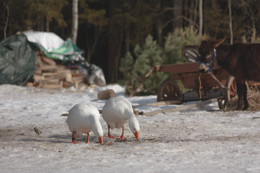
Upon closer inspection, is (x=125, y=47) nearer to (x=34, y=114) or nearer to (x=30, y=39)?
(x=30, y=39)

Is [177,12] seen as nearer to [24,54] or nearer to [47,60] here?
[47,60]

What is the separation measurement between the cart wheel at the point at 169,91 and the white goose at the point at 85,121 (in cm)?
473

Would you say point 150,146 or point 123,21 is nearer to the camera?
point 150,146

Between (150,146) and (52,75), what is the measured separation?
39.7 ft

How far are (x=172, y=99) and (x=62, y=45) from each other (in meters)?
8.59

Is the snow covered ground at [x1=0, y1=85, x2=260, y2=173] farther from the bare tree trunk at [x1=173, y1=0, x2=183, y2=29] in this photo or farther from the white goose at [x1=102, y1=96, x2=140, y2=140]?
the bare tree trunk at [x1=173, y1=0, x2=183, y2=29]

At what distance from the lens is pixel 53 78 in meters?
16.5

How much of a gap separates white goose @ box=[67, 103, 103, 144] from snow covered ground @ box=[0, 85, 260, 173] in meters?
0.19

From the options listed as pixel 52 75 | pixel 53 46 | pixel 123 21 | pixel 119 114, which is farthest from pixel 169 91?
pixel 123 21

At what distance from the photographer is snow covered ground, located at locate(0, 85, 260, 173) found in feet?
13.2

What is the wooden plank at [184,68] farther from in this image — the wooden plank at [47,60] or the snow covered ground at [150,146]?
the wooden plank at [47,60]

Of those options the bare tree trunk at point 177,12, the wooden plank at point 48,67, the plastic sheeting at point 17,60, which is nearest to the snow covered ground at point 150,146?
the plastic sheeting at point 17,60

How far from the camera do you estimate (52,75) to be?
1648 centimetres

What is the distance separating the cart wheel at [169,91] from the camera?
985 cm
